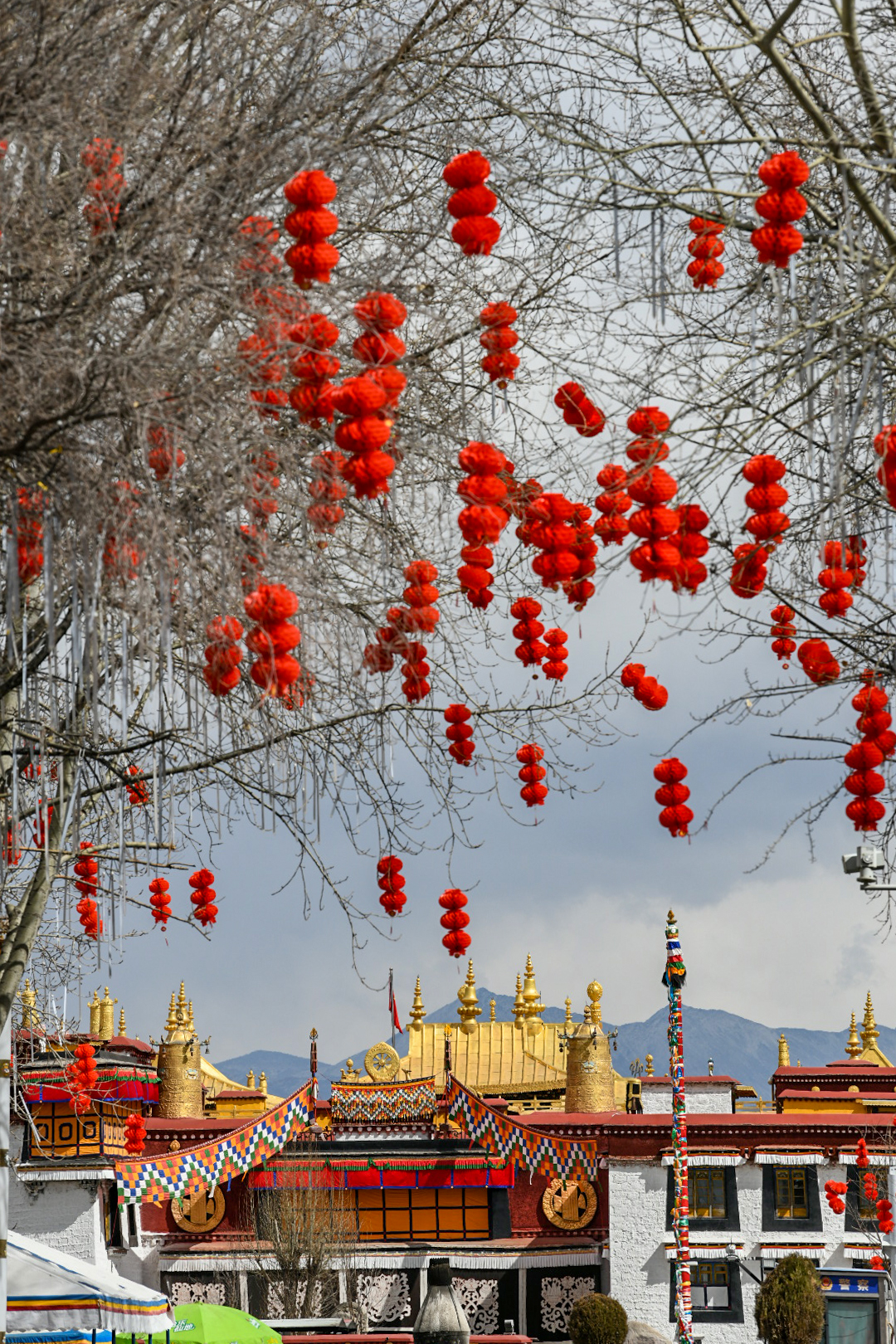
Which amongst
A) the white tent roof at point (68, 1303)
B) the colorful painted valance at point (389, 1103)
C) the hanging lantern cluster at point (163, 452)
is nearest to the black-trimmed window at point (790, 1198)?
the colorful painted valance at point (389, 1103)

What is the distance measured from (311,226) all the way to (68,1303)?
40.7 ft

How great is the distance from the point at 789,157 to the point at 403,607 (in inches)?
123

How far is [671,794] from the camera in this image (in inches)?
463

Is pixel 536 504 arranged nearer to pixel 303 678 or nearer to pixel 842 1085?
pixel 303 678

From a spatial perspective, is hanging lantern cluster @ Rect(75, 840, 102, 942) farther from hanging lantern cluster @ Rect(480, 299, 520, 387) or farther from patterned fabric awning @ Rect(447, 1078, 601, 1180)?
patterned fabric awning @ Rect(447, 1078, 601, 1180)

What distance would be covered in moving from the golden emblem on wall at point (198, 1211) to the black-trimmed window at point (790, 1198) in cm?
1073

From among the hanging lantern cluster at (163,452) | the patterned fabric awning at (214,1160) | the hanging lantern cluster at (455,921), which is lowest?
the patterned fabric awning at (214,1160)

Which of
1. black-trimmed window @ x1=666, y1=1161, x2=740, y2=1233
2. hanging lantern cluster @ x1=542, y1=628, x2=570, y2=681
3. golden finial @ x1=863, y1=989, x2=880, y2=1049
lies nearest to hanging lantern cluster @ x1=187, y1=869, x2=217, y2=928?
hanging lantern cluster @ x1=542, y1=628, x2=570, y2=681

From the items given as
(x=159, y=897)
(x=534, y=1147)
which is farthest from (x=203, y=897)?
(x=534, y=1147)

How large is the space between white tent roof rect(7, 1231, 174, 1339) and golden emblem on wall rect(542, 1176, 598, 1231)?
629 inches

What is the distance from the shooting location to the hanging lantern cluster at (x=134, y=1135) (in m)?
29.5

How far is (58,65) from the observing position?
Answer: 7148 millimetres

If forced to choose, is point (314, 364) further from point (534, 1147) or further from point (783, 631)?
point (534, 1147)

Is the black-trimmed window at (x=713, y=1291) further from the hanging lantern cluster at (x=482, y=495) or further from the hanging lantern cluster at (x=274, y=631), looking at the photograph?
the hanging lantern cluster at (x=274, y=631)
